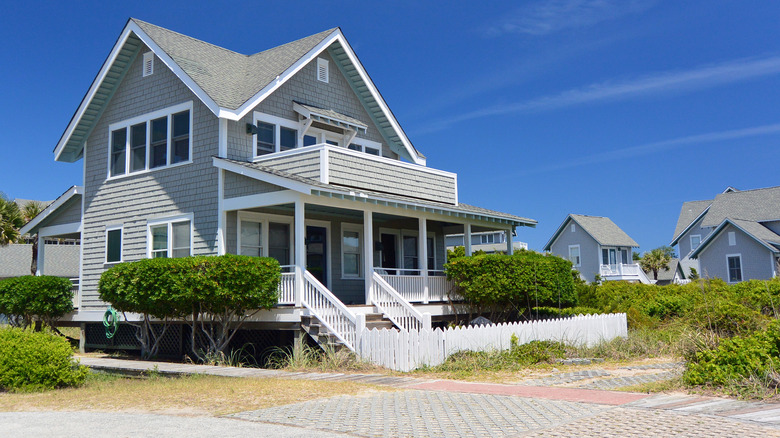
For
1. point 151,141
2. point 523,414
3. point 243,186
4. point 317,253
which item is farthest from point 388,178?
point 523,414

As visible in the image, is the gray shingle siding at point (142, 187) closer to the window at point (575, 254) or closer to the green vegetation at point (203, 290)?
the green vegetation at point (203, 290)

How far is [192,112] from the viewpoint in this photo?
19562 mm

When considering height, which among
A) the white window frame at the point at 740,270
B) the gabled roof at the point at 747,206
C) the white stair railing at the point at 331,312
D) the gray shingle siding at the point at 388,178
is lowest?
the white stair railing at the point at 331,312

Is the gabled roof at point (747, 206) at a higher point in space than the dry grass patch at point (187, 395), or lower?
higher

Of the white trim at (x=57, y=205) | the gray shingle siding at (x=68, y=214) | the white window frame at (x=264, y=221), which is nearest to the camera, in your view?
the white window frame at (x=264, y=221)

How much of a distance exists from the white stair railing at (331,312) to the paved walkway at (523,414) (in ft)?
12.1

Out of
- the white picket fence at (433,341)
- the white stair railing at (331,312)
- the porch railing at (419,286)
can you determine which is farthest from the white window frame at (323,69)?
the white picket fence at (433,341)

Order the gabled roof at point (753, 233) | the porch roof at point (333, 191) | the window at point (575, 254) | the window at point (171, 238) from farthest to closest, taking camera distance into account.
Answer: the window at point (575, 254) → the gabled roof at point (753, 233) → the window at point (171, 238) → the porch roof at point (333, 191)

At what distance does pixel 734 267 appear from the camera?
155ft

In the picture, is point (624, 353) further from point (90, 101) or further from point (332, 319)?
point (90, 101)

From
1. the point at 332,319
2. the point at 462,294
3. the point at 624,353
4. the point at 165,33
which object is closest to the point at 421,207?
the point at 462,294

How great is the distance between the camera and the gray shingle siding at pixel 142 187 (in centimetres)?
1861

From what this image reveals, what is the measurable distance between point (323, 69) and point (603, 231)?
42809 millimetres

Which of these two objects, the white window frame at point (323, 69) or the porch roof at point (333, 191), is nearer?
the porch roof at point (333, 191)
